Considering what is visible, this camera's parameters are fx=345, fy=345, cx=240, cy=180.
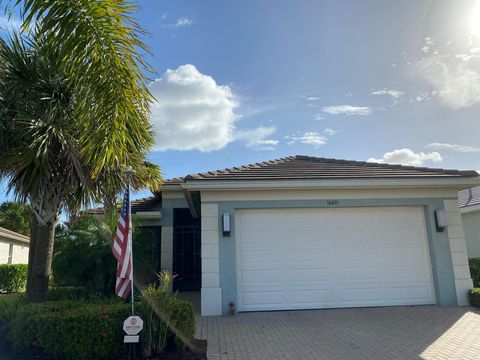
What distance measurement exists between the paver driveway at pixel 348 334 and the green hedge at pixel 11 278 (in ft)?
46.9

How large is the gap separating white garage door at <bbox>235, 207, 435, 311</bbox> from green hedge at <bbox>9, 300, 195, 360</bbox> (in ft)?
12.4

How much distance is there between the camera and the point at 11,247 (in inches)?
891

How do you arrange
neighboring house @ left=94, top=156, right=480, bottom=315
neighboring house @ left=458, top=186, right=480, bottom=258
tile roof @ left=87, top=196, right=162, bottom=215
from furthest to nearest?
neighboring house @ left=458, top=186, right=480, bottom=258
tile roof @ left=87, top=196, right=162, bottom=215
neighboring house @ left=94, top=156, right=480, bottom=315

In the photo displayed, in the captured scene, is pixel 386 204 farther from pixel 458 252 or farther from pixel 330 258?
Answer: pixel 458 252

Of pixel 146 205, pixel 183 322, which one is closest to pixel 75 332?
pixel 183 322

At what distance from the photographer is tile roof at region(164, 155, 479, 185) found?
378 inches

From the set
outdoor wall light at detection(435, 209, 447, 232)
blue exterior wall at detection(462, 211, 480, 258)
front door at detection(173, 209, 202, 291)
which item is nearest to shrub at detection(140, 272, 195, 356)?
outdoor wall light at detection(435, 209, 447, 232)

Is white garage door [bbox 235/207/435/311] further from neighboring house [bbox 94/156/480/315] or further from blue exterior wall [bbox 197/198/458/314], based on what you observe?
blue exterior wall [bbox 197/198/458/314]

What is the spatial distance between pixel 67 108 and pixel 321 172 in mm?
6849

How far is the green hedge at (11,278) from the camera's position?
17.6 metres

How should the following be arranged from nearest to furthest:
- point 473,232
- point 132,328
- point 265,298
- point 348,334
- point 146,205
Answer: point 132,328, point 348,334, point 265,298, point 146,205, point 473,232

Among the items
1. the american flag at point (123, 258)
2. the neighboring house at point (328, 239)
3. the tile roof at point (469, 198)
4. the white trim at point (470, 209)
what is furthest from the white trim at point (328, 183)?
the tile roof at point (469, 198)

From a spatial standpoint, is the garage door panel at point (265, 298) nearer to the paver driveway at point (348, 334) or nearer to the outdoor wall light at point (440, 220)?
the paver driveway at point (348, 334)

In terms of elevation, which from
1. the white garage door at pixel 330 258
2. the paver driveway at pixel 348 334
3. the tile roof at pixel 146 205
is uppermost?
the tile roof at pixel 146 205
